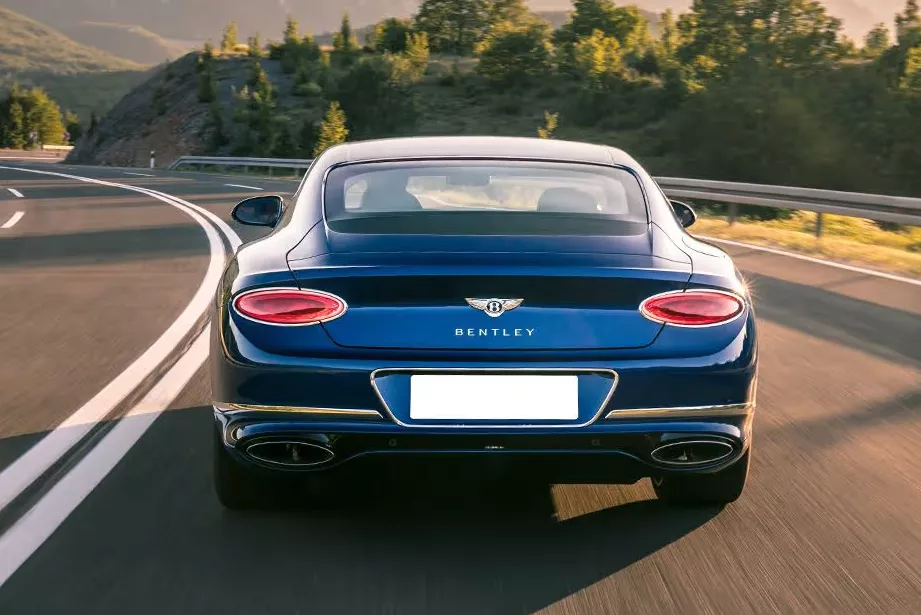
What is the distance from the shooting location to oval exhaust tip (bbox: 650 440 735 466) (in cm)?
395

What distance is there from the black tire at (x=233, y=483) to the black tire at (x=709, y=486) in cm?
148

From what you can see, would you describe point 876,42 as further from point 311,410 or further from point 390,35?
point 311,410

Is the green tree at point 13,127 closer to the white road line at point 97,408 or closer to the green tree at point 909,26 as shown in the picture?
the green tree at point 909,26

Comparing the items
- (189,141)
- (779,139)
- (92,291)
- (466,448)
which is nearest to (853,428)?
(466,448)

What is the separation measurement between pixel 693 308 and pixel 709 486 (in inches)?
31.3

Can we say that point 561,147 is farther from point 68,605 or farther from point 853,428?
point 68,605

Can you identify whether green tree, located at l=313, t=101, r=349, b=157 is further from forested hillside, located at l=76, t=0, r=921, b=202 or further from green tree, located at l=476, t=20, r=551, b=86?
green tree, located at l=476, t=20, r=551, b=86

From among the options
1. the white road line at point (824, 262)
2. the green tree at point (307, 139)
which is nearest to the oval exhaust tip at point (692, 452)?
the white road line at point (824, 262)

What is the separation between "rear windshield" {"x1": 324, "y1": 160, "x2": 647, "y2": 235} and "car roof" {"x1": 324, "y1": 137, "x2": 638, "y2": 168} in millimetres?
97

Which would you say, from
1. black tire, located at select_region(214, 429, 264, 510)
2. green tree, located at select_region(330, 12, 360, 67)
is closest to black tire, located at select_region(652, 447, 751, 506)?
black tire, located at select_region(214, 429, 264, 510)

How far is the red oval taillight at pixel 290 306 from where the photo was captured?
383cm

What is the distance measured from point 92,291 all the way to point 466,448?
771 cm

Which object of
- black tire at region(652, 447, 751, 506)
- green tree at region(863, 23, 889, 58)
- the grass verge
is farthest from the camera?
green tree at region(863, 23, 889, 58)

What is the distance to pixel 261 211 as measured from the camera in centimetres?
582
